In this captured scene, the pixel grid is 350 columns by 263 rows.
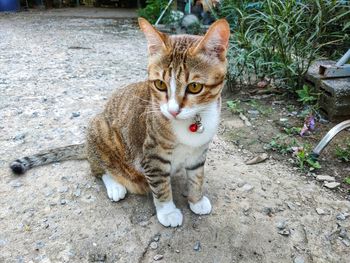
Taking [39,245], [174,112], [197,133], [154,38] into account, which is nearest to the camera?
[174,112]

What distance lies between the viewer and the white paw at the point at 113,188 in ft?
7.82

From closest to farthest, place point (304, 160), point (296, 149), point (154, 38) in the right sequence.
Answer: point (154, 38) → point (304, 160) → point (296, 149)

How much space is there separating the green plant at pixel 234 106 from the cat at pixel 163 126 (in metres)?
1.59

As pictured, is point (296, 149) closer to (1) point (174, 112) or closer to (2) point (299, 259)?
(2) point (299, 259)

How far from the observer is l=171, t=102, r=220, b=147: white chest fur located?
190cm

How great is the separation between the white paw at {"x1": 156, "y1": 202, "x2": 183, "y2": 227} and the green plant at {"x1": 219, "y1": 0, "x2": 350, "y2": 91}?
7.26 ft

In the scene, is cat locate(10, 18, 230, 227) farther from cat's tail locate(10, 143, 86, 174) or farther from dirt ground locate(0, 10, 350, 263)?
dirt ground locate(0, 10, 350, 263)

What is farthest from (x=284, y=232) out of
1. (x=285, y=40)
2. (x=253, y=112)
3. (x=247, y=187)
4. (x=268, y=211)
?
(x=285, y=40)

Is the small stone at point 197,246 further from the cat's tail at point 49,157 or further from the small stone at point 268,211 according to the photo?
the cat's tail at point 49,157

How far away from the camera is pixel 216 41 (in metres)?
1.73

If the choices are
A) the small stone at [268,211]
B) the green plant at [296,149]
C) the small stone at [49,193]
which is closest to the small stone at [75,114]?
the small stone at [49,193]

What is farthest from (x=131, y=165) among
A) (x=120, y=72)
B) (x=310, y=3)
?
(x=120, y=72)

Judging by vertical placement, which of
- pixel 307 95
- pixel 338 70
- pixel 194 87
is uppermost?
pixel 194 87

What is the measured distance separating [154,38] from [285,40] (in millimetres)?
2355
